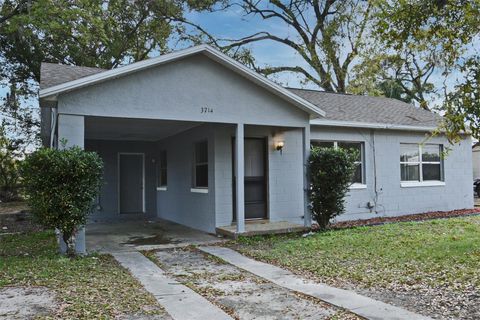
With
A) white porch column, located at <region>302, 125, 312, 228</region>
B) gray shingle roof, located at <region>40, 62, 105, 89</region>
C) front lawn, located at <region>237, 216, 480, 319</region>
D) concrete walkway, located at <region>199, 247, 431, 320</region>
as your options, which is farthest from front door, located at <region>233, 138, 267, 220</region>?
gray shingle roof, located at <region>40, 62, 105, 89</region>

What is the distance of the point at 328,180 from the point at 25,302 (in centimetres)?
703

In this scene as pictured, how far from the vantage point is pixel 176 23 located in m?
24.2

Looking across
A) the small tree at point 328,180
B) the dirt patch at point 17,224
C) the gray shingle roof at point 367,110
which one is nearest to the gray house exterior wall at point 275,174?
the small tree at point 328,180

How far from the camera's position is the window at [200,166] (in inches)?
441

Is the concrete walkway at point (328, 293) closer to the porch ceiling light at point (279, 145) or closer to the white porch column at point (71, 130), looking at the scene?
the white porch column at point (71, 130)

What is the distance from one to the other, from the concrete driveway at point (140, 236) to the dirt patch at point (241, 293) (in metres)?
1.63

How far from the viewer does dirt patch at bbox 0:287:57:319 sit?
14.6ft

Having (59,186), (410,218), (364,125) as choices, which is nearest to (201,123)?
(59,186)


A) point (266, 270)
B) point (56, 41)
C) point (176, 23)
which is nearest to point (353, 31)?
point (176, 23)

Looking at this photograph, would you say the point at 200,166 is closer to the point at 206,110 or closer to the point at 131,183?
the point at 206,110

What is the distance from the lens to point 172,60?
8883 mm

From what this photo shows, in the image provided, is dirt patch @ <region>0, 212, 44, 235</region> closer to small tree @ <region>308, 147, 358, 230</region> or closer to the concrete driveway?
the concrete driveway

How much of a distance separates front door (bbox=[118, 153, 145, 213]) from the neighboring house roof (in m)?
5.44

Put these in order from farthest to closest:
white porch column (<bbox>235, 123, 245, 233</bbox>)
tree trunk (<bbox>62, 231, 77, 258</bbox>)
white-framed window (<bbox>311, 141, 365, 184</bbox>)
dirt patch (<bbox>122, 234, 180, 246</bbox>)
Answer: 1. white-framed window (<bbox>311, 141, 365, 184</bbox>)
2. white porch column (<bbox>235, 123, 245, 233</bbox>)
3. dirt patch (<bbox>122, 234, 180, 246</bbox>)
4. tree trunk (<bbox>62, 231, 77, 258</bbox>)
